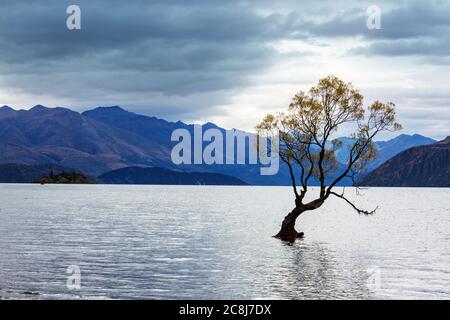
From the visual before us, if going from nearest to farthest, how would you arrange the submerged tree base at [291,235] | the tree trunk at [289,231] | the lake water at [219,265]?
the lake water at [219,265], the tree trunk at [289,231], the submerged tree base at [291,235]

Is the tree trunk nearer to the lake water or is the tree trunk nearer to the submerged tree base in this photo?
the submerged tree base

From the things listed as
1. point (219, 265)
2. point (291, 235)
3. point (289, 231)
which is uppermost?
point (289, 231)

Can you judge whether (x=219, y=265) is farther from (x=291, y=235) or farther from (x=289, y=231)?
(x=291, y=235)

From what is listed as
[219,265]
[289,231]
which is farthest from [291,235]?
[219,265]

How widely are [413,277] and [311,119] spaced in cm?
3145

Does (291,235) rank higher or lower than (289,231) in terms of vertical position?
lower

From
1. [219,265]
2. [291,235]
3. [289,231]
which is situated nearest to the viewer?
[219,265]

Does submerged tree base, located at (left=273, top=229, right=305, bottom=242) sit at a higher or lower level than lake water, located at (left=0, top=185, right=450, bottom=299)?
higher

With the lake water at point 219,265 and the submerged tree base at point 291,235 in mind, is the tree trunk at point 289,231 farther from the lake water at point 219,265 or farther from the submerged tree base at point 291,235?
the lake water at point 219,265

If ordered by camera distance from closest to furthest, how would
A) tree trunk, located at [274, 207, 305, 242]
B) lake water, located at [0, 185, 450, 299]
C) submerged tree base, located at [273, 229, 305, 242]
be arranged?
1. lake water, located at [0, 185, 450, 299]
2. tree trunk, located at [274, 207, 305, 242]
3. submerged tree base, located at [273, 229, 305, 242]

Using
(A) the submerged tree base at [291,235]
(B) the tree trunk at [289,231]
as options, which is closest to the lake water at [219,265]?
(A) the submerged tree base at [291,235]

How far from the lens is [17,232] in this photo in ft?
347

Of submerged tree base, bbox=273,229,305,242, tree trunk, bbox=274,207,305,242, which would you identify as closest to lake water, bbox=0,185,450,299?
submerged tree base, bbox=273,229,305,242

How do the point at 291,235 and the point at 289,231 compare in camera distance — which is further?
the point at 291,235
